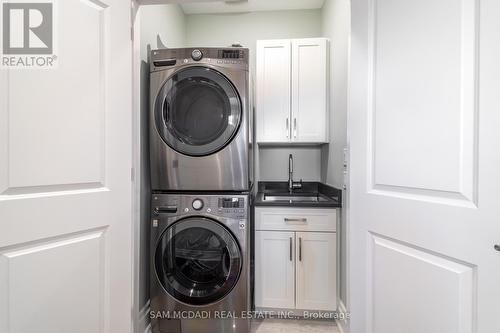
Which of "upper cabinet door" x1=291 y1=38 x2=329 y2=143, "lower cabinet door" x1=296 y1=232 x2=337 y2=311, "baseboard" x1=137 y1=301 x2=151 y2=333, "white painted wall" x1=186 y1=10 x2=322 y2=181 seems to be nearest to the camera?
"baseboard" x1=137 y1=301 x2=151 y2=333

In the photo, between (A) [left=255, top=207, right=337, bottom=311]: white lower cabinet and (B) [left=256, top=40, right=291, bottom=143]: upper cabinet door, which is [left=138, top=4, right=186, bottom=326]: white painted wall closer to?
(A) [left=255, top=207, right=337, bottom=311]: white lower cabinet

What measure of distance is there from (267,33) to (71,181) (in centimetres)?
245

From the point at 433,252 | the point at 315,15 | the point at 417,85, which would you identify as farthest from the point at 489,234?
the point at 315,15

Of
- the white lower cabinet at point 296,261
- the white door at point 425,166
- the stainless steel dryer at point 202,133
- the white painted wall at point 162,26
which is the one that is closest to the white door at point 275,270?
the white lower cabinet at point 296,261

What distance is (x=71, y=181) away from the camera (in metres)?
1.02

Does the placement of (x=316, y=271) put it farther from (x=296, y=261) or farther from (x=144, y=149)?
(x=144, y=149)

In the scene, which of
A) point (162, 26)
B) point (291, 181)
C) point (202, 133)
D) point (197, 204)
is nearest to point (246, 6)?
point (162, 26)

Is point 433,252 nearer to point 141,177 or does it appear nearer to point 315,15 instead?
point 141,177

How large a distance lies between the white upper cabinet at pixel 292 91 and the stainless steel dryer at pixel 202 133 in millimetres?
637

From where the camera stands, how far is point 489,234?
760 mm

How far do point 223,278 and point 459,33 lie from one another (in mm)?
1760

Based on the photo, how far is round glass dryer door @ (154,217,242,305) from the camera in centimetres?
167

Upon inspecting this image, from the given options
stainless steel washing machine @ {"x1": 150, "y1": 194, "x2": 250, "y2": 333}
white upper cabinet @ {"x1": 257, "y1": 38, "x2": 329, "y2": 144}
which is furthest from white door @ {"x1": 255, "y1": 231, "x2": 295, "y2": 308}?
white upper cabinet @ {"x1": 257, "y1": 38, "x2": 329, "y2": 144}

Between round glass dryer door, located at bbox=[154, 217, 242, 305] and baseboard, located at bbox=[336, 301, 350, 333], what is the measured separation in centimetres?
83
